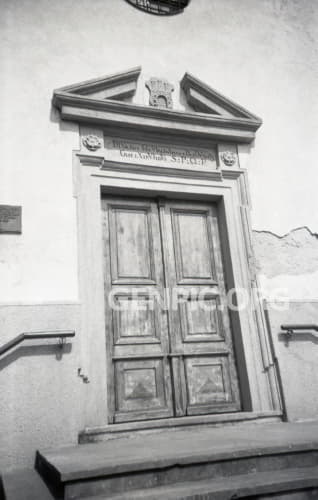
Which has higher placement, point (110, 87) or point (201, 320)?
point (110, 87)

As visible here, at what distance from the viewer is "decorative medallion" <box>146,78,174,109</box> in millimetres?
5234

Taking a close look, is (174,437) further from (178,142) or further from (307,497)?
(178,142)

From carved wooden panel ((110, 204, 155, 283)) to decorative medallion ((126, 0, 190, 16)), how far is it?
261 centimetres

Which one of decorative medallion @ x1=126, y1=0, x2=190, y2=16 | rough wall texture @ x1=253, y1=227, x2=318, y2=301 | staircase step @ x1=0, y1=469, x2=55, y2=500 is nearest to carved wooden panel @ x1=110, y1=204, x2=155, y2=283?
rough wall texture @ x1=253, y1=227, x2=318, y2=301

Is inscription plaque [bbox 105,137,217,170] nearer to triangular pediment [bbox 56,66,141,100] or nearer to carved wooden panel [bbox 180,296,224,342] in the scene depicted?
triangular pediment [bbox 56,66,141,100]

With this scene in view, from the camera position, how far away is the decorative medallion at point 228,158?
528cm

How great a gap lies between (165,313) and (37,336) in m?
1.39

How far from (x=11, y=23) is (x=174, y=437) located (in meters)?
4.45

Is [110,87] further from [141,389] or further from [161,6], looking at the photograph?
[141,389]

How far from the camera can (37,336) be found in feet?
12.7

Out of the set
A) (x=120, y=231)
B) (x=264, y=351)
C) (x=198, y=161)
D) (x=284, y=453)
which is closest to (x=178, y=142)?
(x=198, y=161)

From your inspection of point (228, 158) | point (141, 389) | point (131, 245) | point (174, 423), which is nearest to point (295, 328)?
point (174, 423)

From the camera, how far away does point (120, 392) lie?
4.32 m

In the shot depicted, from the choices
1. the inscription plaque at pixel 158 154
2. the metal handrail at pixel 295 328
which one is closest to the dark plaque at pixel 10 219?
the inscription plaque at pixel 158 154
